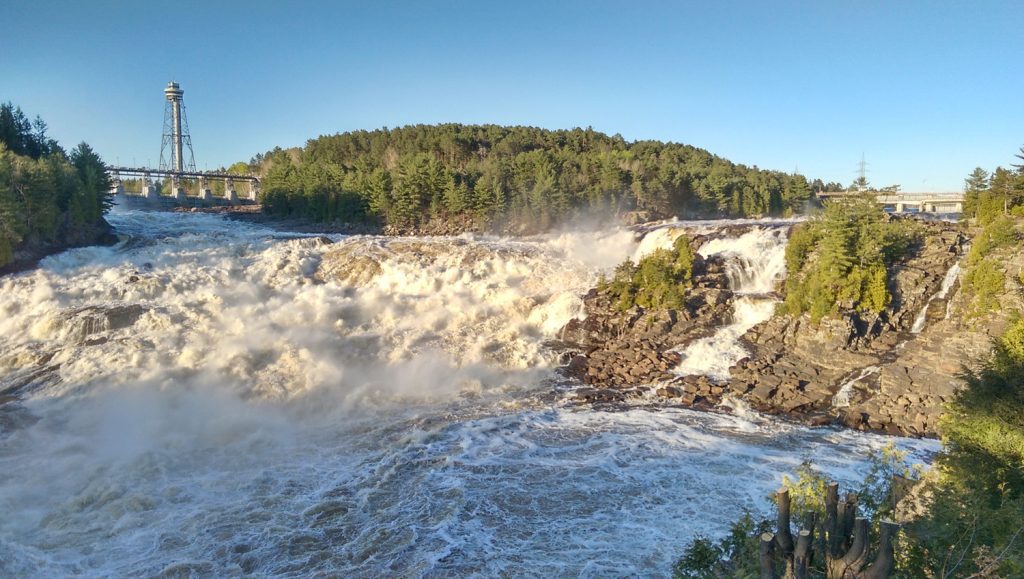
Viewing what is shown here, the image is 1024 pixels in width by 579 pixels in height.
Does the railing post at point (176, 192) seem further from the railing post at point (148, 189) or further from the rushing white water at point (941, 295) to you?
the rushing white water at point (941, 295)

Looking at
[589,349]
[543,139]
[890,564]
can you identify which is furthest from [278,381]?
[543,139]

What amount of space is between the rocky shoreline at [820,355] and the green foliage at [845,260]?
55cm

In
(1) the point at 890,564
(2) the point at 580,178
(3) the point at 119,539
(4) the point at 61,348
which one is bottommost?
(3) the point at 119,539

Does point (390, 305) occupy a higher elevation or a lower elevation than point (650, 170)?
lower

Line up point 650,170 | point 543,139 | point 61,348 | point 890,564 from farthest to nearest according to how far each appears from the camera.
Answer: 1. point 543,139
2. point 650,170
3. point 61,348
4. point 890,564

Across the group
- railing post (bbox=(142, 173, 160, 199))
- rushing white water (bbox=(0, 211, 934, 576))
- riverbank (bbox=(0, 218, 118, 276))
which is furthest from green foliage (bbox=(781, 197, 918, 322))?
railing post (bbox=(142, 173, 160, 199))

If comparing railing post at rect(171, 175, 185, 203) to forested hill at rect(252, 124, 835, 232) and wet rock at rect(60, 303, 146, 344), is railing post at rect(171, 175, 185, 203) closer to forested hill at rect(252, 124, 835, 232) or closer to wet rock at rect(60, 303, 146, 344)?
forested hill at rect(252, 124, 835, 232)

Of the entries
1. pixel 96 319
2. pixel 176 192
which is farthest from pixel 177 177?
pixel 96 319

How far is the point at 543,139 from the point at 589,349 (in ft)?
162

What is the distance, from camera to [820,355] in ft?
72.7

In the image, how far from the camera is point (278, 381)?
22.0 metres

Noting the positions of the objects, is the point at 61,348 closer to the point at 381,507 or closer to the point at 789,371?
the point at 381,507

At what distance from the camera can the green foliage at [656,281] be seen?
27.0 m

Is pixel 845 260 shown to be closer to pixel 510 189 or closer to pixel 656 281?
pixel 656 281
